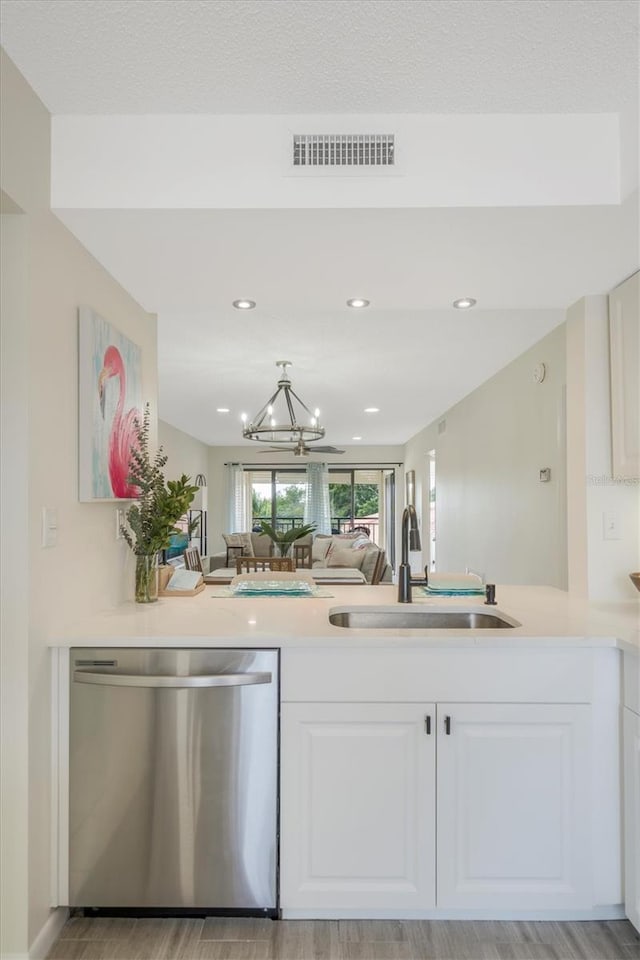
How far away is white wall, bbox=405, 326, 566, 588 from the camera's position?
3.43 m

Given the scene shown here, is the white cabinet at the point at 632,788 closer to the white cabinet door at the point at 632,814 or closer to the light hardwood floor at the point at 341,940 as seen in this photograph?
the white cabinet door at the point at 632,814

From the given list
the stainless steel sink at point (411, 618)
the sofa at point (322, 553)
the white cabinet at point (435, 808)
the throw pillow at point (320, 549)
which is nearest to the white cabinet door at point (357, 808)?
the white cabinet at point (435, 808)

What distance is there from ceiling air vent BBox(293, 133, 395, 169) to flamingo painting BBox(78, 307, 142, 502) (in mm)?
881

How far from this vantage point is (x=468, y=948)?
1.72 meters

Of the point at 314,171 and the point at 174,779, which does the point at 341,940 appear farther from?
the point at 314,171

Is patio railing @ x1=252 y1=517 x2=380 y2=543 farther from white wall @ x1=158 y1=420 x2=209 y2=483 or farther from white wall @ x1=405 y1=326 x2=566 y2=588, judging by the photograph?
white wall @ x1=405 y1=326 x2=566 y2=588

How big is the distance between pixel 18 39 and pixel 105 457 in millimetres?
1215

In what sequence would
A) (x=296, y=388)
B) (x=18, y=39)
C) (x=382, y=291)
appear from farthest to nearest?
(x=296, y=388)
(x=382, y=291)
(x=18, y=39)

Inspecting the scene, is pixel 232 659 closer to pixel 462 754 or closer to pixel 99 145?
pixel 462 754

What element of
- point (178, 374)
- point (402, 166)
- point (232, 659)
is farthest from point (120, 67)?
point (178, 374)

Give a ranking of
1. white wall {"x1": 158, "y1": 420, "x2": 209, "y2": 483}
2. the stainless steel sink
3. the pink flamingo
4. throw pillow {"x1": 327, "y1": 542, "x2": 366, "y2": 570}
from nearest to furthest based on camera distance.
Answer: the pink flamingo → the stainless steel sink → throw pillow {"x1": 327, "y1": 542, "x2": 366, "y2": 570} → white wall {"x1": 158, "y1": 420, "x2": 209, "y2": 483}

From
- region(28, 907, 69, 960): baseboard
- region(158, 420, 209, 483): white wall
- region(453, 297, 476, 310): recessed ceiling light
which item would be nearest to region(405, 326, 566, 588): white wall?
region(453, 297, 476, 310): recessed ceiling light

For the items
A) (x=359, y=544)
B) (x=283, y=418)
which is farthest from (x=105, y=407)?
(x=359, y=544)

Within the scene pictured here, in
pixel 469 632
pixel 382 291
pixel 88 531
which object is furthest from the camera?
pixel 382 291
